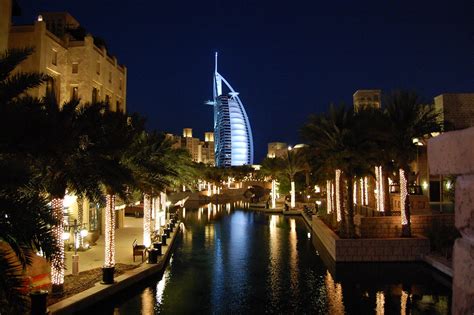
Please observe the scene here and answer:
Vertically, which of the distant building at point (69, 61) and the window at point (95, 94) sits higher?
the distant building at point (69, 61)

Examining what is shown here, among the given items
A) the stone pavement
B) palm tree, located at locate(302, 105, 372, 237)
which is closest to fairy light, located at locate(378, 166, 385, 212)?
palm tree, located at locate(302, 105, 372, 237)

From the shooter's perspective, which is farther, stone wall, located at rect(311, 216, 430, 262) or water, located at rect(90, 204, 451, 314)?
stone wall, located at rect(311, 216, 430, 262)

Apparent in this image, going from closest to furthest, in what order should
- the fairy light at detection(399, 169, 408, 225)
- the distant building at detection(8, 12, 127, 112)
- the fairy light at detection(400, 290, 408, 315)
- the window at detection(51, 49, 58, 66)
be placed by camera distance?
1. the fairy light at detection(400, 290, 408, 315)
2. the distant building at detection(8, 12, 127, 112)
3. the fairy light at detection(399, 169, 408, 225)
4. the window at detection(51, 49, 58, 66)

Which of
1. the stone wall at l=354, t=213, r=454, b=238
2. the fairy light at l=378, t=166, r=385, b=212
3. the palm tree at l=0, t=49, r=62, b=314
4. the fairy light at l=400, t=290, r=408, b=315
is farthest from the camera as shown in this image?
the fairy light at l=378, t=166, r=385, b=212

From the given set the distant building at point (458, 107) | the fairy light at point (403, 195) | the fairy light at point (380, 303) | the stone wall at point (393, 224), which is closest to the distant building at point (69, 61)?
the fairy light at point (380, 303)

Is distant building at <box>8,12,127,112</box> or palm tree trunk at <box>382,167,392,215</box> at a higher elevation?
distant building at <box>8,12,127,112</box>

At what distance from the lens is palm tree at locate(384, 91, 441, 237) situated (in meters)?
24.6

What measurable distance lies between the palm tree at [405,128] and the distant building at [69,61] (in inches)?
598

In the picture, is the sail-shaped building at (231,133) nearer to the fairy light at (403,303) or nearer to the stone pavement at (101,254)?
the stone pavement at (101,254)

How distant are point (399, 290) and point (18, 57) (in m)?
17.1

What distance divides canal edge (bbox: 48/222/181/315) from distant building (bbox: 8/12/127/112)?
297 inches

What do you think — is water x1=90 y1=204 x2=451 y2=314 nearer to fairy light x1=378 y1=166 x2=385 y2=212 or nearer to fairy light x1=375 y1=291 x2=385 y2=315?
fairy light x1=375 y1=291 x2=385 y2=315

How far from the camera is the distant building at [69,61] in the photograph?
24047mm

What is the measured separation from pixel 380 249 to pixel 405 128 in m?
6.88
